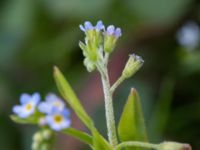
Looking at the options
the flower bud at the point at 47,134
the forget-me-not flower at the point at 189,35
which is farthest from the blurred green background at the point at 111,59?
the flower bud at the point at 47,134

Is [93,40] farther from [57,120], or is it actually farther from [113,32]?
[57,120]

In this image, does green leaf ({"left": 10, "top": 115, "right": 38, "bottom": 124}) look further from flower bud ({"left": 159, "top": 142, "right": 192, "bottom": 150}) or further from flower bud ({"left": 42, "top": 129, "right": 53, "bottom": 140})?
flower bud ({"left": 159, "top": 142, "right": 192, "bottom": 150})

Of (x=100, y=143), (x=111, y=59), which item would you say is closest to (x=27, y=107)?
(x=100, y=143)

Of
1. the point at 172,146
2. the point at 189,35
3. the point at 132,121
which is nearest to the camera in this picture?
the point at 172,146

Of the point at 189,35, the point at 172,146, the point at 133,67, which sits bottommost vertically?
the point at 172,146

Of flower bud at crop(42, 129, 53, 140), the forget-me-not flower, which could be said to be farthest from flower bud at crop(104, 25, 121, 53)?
the forget-me-not flower

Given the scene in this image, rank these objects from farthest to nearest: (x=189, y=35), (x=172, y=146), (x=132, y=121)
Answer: (x=189, y=35) < (x=132, y=121) < (x=172, y=146)

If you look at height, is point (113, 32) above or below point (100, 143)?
above

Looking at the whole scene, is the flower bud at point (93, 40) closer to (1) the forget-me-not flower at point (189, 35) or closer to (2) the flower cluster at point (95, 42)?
(2) the flower cluster at point (95, 42)
